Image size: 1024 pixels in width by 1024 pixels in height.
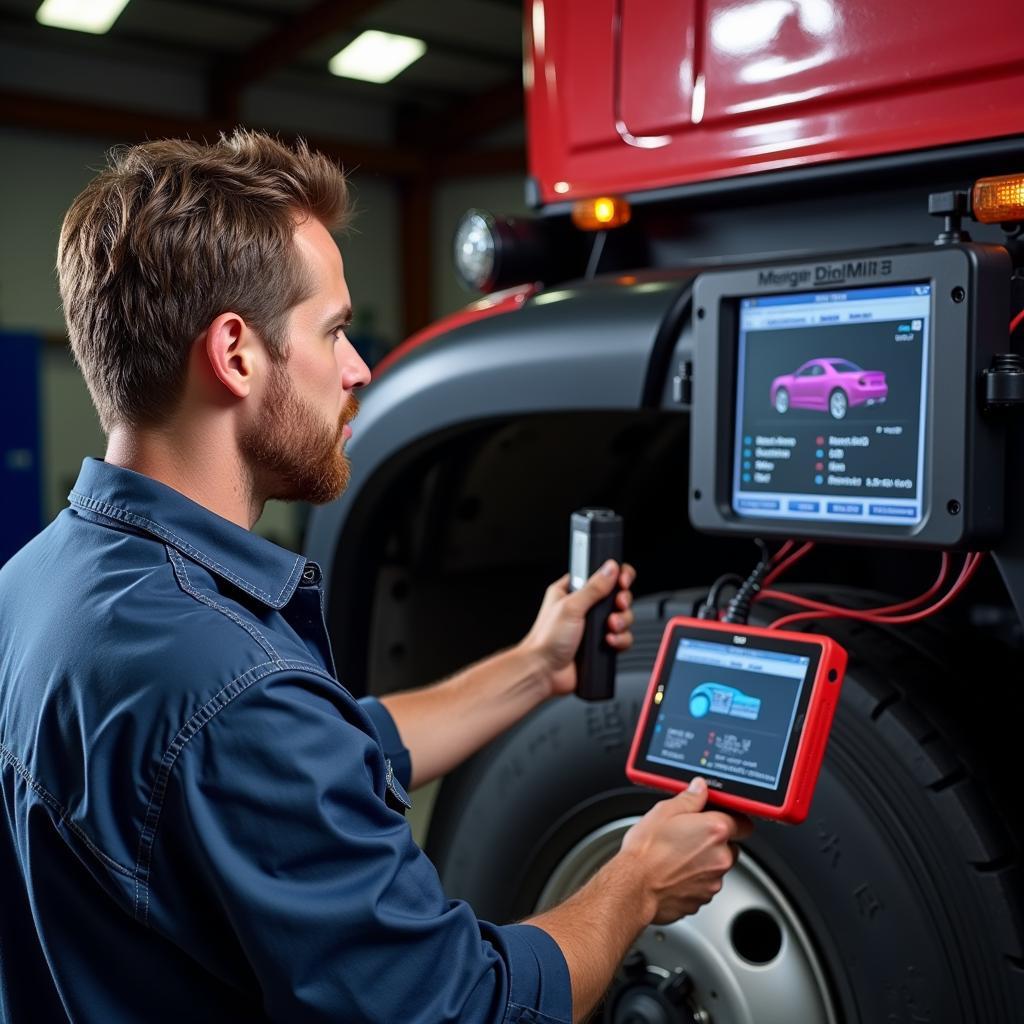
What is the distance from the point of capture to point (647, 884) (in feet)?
4.27

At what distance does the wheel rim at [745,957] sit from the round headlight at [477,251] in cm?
100

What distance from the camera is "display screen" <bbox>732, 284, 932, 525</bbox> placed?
49.1 inches

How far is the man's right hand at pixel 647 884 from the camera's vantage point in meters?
1.21

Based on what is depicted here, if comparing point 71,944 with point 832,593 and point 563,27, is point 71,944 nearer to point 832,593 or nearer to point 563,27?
point 832,593

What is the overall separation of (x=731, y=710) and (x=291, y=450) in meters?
0.56

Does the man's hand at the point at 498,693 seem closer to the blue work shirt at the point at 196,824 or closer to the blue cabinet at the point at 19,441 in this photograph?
the blue work shirt at the point at 196,824

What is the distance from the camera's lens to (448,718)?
1.72 meters

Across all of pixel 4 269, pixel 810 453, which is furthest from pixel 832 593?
pixel 4 269

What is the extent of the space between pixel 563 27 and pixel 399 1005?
1.46 meters

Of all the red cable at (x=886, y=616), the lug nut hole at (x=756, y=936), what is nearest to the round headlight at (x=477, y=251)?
the red cable at (x=886, y=616)

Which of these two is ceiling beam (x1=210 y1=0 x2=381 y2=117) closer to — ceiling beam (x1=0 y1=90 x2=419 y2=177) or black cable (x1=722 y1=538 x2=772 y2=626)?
ceiling beam (x1=0 y1=90 x2=419 y2=177)

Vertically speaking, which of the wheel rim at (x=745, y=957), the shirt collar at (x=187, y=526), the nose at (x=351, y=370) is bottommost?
the wheel rim at (x=745, y=957)

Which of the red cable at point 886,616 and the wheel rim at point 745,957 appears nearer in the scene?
the red cable at point 886,616

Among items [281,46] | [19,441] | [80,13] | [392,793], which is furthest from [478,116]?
[392,793]
